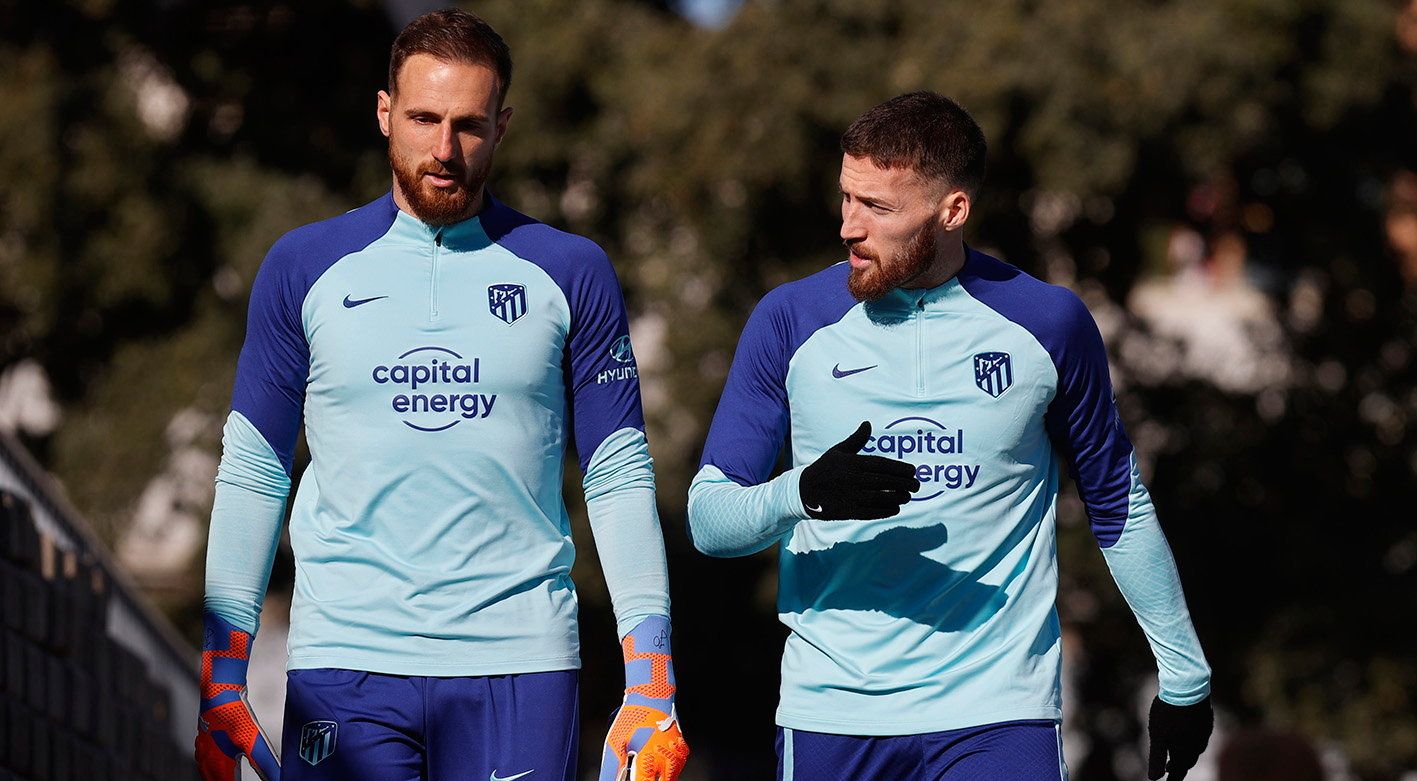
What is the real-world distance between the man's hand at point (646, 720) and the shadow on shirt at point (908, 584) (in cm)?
41

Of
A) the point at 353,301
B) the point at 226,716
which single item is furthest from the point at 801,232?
the point at 226,716

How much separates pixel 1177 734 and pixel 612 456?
1.52m

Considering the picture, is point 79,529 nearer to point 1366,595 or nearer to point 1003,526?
point 1003,526

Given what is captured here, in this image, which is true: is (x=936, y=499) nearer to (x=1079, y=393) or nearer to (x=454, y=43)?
(x=1079, y=393)

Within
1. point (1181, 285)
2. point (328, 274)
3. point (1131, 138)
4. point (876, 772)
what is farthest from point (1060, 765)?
point (1181, 285)

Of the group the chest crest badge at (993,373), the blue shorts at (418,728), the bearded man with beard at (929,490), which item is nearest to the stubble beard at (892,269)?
the bearded man with beard at (929,490)

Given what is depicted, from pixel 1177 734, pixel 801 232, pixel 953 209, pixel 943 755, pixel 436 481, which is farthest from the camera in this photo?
pixel 801 232

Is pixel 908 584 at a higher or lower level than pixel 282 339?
lower

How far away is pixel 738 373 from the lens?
480cm

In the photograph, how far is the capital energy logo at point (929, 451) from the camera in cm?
464

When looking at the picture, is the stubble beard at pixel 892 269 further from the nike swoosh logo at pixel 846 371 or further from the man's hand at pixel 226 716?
the man's hand at pixel 226 716

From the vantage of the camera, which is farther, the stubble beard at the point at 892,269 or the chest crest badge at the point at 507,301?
the stubble beard at the point at 892,269

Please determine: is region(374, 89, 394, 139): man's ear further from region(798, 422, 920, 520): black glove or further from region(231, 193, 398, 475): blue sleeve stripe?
region(798, 422, 920, 520): black glove

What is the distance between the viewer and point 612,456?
462cm
